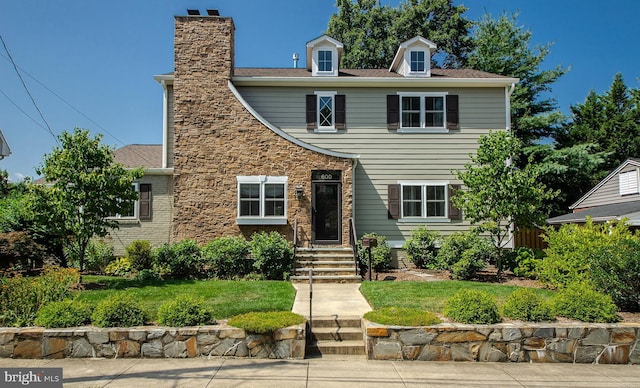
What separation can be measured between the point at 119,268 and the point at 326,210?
20.2ft

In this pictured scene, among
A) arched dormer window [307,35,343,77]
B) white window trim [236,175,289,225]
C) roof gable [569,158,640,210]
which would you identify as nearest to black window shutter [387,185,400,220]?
white window trim [236,175,289,225]

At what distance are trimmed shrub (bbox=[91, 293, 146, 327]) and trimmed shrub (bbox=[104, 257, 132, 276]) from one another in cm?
568

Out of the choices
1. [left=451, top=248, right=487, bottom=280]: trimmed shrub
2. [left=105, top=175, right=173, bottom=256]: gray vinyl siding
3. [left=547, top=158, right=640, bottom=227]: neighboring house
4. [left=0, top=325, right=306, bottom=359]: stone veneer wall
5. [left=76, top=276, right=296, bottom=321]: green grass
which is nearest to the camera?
[left=0, top=325, right=306, bottom=359]: stone veneer wall

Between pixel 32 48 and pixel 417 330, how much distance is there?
13.4 metres

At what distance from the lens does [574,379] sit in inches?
214

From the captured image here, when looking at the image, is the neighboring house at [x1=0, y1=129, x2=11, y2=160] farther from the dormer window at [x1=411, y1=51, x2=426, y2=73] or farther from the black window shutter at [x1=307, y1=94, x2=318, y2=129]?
the dormer window at [x1=411, y1=51, x2=426, y2=73]

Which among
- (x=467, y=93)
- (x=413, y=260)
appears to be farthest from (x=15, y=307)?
(x=467, y=93)

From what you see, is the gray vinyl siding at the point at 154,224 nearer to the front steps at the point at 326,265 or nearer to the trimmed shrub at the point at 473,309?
the front steps at the point at 326,265

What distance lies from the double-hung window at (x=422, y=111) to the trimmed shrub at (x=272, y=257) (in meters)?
6.27

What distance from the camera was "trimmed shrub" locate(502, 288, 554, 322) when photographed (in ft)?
A: 21.3

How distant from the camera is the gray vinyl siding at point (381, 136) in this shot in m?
14.6

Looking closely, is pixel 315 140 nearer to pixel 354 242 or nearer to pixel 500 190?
pixel 354 242

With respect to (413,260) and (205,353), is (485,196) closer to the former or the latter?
(413,260)

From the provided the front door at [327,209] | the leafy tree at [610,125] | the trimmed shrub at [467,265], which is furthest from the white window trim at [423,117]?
the leafy tree at [610,125]
